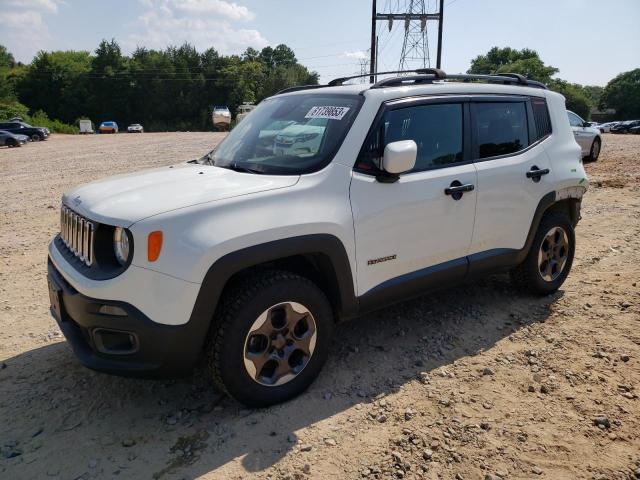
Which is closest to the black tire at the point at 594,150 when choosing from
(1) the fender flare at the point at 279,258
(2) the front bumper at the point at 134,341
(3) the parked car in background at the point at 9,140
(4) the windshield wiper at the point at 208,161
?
(4) the windshield wiper at the point at 208,161

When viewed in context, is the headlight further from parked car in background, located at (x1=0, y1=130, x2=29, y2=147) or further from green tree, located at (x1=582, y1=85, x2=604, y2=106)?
green tree, located at (x1=582, y1=85, x2=604, y2=106)

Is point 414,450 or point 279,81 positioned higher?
point 279,81

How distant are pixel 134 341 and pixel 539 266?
350cm

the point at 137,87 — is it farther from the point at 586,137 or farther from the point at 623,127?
the point at 586,137

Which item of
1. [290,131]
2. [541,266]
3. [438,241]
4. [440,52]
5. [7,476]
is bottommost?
[7,476]

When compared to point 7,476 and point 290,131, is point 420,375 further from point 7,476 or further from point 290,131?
point 7,476

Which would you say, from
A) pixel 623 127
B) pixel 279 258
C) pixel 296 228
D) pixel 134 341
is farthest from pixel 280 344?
pixel 623 127

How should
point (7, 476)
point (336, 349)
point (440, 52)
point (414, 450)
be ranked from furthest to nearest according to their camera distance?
point (440, 52) → point (336, 349) → point (414, 450) → point (7, 476)

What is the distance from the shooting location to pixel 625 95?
75.6m

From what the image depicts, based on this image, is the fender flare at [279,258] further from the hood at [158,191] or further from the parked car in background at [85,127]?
the parked car in background at [85,127]

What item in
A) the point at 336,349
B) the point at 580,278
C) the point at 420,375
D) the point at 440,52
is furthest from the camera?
the point at 440,52

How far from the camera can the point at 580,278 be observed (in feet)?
16.9

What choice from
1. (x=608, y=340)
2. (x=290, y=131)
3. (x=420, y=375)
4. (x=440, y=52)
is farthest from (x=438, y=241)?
(x=440, y=52)

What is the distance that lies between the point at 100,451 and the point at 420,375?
6.59 feet
